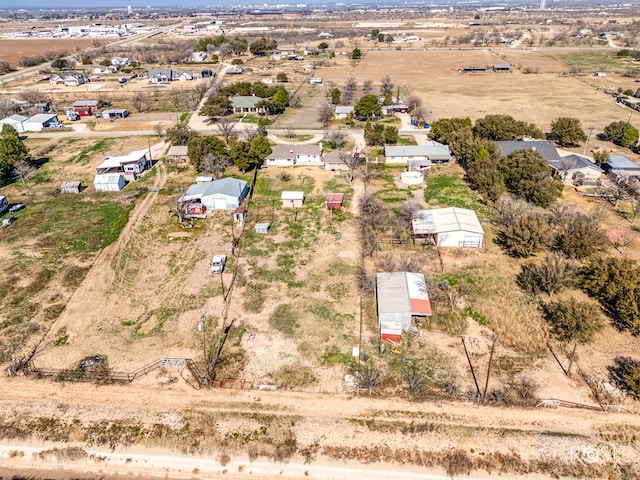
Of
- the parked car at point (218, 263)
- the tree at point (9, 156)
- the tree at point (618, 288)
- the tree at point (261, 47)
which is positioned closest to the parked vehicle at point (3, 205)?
the tree at point (9, 156)

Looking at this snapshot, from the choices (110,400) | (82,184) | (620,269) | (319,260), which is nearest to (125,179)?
(82,184)

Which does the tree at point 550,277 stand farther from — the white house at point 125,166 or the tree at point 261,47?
the tree at point 261,47

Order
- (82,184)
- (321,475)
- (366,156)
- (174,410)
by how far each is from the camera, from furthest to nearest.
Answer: (366,156)
(82,184)
(174,410)
(321,475)

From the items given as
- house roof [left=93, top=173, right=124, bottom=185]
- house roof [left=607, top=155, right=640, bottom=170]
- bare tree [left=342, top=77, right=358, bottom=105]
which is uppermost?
house roof [left=93, top=173, right=124, bottom=185]

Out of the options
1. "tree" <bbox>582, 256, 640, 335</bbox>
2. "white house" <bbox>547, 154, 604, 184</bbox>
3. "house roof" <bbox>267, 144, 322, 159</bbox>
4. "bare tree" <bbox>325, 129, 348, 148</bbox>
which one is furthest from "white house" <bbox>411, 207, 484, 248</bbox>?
"bare tree" <bbox>325, 129, 348, 148</bbox>

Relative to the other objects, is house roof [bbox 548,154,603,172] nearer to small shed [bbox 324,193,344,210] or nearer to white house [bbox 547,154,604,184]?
white house [bbox 547,154,604,184]

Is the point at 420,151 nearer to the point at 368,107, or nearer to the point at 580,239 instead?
the point at 368,107

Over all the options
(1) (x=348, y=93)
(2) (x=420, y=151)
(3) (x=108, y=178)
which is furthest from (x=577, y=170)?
(3) (x=108, y=178)

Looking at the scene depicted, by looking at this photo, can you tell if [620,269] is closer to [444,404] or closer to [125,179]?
[444,404]
